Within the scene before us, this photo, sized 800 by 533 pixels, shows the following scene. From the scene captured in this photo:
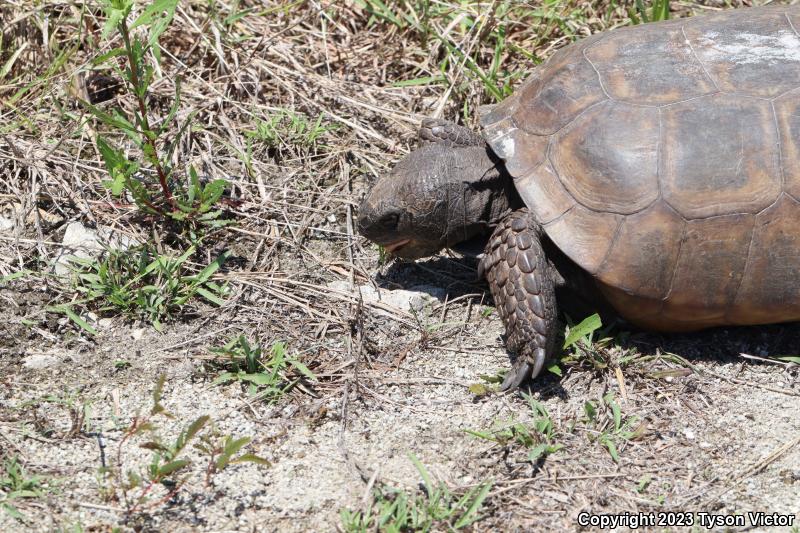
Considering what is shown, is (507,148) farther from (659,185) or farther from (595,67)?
(659,185)

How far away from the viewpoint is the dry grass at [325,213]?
3.24 m

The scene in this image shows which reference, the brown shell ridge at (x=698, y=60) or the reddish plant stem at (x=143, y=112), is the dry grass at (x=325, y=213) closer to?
the reddish plant stem at (x=143, y=112)

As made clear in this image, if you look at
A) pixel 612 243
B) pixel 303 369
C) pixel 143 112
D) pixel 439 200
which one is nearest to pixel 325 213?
pixel 439 200

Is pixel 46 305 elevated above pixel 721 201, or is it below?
below

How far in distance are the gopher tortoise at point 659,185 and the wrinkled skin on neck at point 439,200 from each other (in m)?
0.20

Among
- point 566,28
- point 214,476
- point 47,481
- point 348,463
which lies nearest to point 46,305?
point 47,481

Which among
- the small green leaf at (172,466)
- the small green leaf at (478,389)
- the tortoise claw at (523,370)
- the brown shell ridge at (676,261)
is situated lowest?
the small green leaf at (478,389)

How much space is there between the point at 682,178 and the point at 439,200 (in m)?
1.12

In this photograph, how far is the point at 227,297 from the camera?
13.2ft

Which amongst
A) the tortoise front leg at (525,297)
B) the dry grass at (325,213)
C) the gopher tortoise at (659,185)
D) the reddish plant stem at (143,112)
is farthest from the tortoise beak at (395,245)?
the reddish plant stem at (143,112)

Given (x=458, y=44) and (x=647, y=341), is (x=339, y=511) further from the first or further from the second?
(x=458, y=44)

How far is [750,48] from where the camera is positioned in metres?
3.71

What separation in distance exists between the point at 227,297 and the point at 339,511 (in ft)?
4.63

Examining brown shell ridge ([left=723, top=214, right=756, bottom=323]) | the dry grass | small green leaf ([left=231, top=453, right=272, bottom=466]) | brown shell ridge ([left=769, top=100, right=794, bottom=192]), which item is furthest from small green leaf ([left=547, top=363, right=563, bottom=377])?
small green leaf ([left=231, top=453, right=272, bottom=466])
